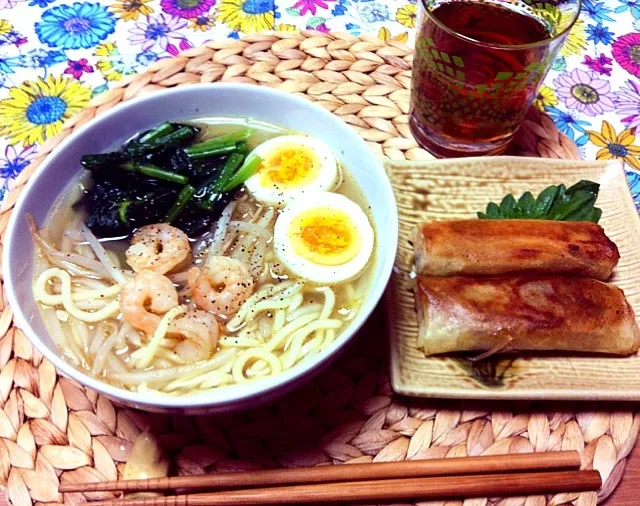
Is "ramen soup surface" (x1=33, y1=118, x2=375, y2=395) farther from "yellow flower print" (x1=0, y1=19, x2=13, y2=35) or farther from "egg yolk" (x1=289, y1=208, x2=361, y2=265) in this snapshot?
"yellow flower print" (x1=0, y1=19, x2=13, y2=35)

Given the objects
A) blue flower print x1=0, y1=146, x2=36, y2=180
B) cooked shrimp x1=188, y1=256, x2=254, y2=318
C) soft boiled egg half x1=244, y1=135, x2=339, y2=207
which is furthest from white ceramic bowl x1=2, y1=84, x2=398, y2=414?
blue flower print x1=0, y1=146, x2=36, y2=180

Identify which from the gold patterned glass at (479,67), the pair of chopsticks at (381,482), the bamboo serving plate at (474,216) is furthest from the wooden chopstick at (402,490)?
the gold patterned glass at (479,67)

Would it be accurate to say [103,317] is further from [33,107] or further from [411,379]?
[33,107]

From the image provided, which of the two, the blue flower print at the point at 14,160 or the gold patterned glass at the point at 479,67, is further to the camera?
the blue flower print at the point at 14,160

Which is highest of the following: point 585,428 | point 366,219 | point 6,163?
point 366,219

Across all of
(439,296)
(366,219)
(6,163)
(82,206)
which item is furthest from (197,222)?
(6,163)

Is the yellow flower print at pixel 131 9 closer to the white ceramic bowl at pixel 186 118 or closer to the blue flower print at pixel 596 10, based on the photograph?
the white ceramic bowl at pixel 186 118
